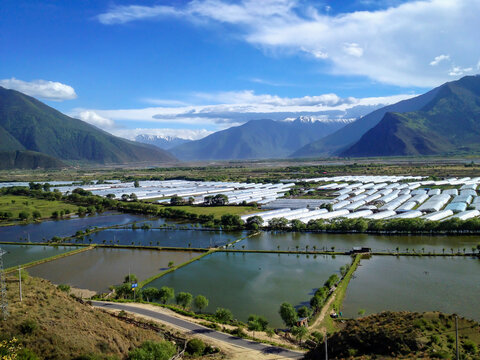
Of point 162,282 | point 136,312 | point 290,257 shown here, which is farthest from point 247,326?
point 290,257

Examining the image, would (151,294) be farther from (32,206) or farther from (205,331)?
(32,206)

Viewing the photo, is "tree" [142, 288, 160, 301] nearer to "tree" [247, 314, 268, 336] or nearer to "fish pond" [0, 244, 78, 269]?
"tree" [247, 314, 268, 336]

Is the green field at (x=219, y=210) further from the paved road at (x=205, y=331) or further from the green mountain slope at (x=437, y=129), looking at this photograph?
the green mountain slope at (x=437, y=129)

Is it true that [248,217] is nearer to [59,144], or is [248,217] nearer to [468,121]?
[468,121]

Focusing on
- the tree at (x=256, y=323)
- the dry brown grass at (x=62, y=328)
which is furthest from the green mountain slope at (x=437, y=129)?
the dry brown grass at (x=62, y=328)

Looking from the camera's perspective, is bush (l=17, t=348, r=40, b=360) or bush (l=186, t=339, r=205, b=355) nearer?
bush (l=17, t=348, r=40, b=360)

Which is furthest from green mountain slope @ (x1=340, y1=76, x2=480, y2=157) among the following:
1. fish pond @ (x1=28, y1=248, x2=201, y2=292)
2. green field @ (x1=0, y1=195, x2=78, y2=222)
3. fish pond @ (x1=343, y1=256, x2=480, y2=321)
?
fish pond @ (x1=28, y1=248, x2=201, y2=292)
